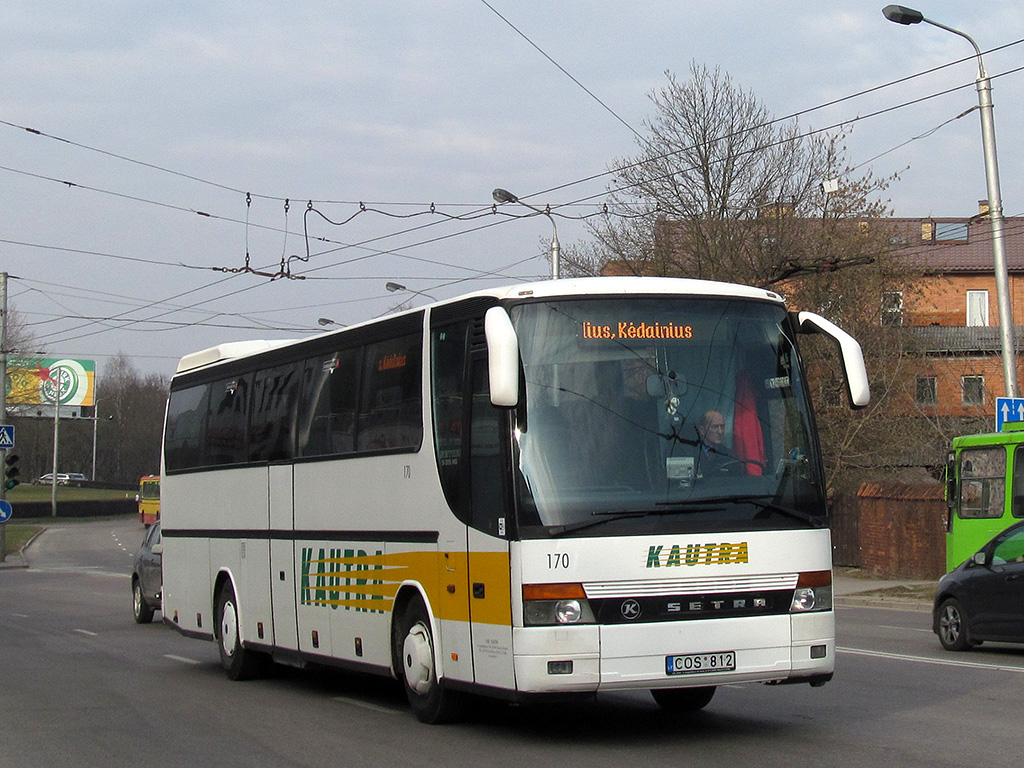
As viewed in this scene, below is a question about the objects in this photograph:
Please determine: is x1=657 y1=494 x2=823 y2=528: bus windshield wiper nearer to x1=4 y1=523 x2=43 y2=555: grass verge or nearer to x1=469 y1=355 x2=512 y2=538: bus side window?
x1=469 y1=355 x2=512 y2=538: bus side window

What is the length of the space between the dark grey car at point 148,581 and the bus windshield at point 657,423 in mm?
13742

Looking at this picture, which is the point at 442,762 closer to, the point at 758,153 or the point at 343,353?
the point at 343,353

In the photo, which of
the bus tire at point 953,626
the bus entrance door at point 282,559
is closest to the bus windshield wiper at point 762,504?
the bus entrance door at point 282,559

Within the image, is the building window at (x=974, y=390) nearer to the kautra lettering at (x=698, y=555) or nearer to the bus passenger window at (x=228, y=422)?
the bus passenger window at (x=228, y=422)

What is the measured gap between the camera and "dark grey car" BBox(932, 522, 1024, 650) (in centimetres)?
1453

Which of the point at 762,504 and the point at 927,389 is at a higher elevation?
the point at 927,389

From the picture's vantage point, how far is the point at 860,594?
1040 inches

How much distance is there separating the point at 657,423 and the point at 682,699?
265cm

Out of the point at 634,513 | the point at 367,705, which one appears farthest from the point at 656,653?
the point at 367,705

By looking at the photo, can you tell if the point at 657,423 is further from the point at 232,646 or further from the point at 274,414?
the point at 232,646

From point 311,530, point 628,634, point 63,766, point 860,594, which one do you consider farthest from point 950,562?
point 63,766

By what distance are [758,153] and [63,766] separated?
2907 centimetres

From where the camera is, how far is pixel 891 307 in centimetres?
3672

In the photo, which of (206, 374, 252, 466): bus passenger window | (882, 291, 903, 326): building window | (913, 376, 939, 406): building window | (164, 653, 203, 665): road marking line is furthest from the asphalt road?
(913, 376, 939, 406): building window
